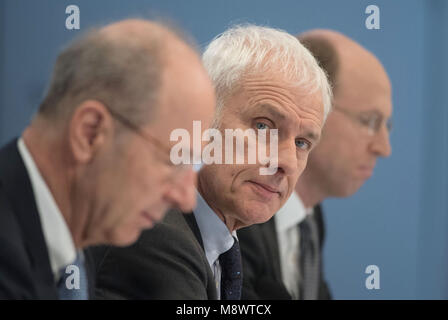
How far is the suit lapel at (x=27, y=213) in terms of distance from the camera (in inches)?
33.9

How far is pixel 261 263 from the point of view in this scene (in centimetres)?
167

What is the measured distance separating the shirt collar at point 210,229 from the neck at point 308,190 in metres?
0.86

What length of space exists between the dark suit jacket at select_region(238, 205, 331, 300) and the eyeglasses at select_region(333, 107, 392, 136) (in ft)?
1.66

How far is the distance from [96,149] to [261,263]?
2.97 feet

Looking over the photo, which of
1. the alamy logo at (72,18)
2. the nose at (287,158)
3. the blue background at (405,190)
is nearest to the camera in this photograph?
the nose at (287,158)

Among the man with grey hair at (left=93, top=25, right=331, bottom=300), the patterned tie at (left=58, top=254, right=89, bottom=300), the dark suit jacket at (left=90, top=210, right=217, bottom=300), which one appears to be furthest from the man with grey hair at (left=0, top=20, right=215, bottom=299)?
the man with grey hair at (left=93, top=25, right=331, bottom=300)

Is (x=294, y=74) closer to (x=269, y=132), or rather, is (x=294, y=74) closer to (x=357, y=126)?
(x=269, y=132)

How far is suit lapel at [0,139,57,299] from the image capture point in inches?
33.9

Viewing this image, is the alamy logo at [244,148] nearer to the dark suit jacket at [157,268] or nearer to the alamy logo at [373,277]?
the dark suit jacket at [157,268]

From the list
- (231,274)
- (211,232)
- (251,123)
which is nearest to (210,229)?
(211,232)

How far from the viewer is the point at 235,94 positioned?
4.25 ft

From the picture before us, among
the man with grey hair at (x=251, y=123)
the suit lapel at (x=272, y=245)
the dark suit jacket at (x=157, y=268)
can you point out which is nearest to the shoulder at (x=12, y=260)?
the dark suit jacket at (x=157, y=268)

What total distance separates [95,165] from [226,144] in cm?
46

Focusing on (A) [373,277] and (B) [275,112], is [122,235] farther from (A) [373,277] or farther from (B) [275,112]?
(A) [373,277]
